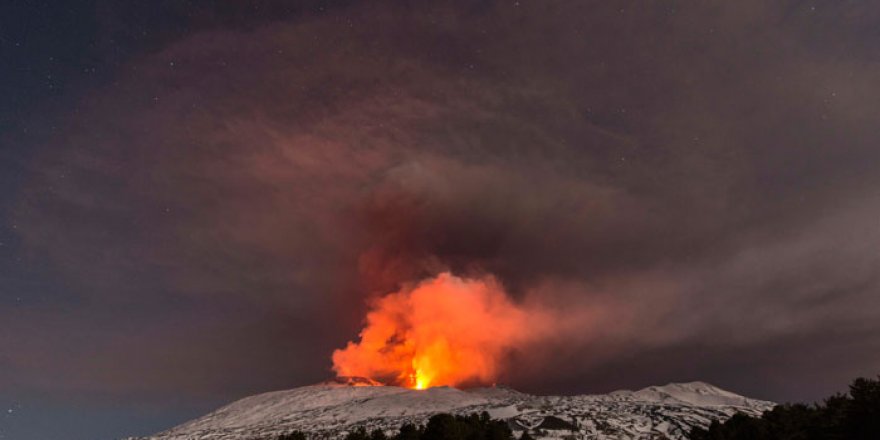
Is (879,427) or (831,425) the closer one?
(879,427)

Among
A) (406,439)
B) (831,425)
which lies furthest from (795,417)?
(406,439)

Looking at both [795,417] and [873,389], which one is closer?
[873,389]

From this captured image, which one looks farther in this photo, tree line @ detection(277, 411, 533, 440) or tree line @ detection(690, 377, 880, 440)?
tree line @ detection(277, 411, 533, 440)

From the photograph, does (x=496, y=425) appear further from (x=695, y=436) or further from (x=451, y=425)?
(x=695, y=436)

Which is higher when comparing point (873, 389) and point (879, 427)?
point (873, 389)

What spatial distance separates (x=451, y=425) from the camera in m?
128

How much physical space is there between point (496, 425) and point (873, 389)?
252 ft

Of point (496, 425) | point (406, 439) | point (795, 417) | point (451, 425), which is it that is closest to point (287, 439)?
point (406, 439)

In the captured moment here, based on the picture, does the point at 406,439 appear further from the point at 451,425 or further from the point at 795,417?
the point at 795,417

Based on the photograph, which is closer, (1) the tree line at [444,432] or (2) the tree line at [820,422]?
(2) the tree line at [820,422]

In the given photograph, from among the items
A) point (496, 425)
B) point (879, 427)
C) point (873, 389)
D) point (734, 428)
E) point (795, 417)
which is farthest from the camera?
point (496, 425)

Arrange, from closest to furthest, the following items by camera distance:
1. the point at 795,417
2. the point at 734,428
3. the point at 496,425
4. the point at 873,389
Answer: the point at 873,389 < the point at 795,417 < the point at 734,428 < the point at 496,425

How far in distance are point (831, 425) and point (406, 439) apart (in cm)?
8269

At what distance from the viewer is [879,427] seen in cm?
10331
